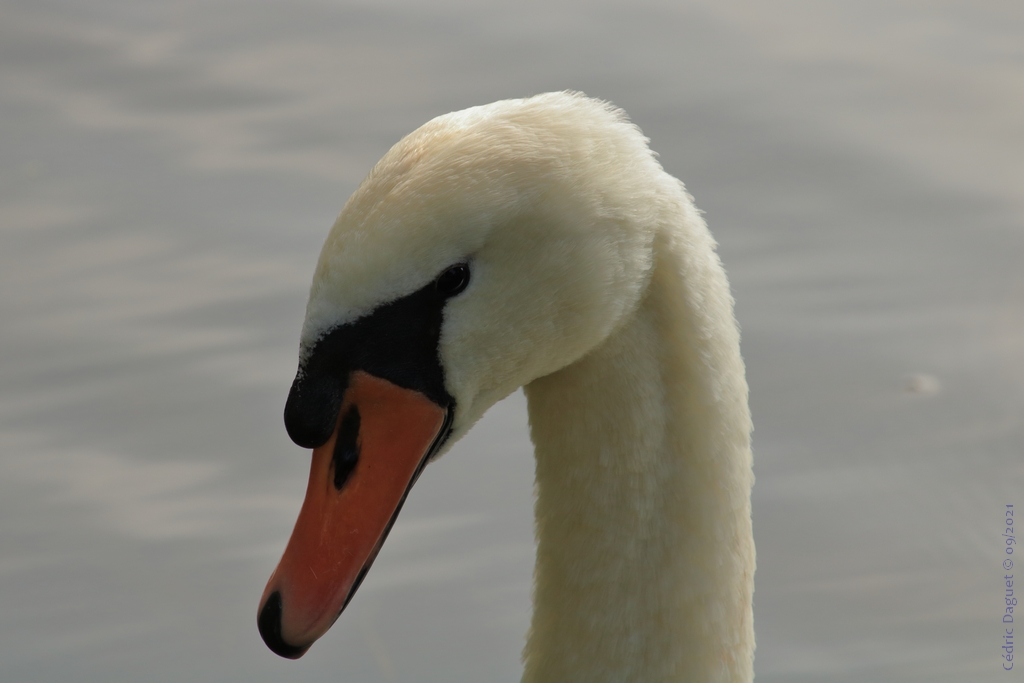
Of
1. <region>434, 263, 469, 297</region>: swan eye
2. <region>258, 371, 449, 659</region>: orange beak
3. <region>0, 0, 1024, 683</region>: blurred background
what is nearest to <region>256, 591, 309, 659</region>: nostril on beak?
<region>258, 371, 449, 659</region>: orange beak

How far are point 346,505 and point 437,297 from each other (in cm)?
43

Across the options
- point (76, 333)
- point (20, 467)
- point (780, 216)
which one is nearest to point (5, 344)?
point (76, 333)

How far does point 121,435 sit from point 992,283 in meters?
3.45

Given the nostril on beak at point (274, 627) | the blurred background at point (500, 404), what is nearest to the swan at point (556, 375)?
the nostril on beak at point (274, 627)

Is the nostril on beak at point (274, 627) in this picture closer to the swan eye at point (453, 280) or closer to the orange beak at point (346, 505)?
the orange beak at point (346, 505)

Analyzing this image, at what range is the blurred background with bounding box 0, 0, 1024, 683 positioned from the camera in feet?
15.4

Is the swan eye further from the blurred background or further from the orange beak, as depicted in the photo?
the blurred background

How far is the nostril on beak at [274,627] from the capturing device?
8.55 feet

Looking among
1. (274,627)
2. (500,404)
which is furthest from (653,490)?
(500,404)

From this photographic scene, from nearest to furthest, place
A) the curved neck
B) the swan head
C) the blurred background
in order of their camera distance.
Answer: the swan head < the curved neck < the blurred background

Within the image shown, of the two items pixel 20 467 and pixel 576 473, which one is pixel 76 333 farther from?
pixel 576 473

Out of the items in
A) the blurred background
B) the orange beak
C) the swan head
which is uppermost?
the swan head

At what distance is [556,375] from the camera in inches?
114

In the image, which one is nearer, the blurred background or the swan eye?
the swan eye
